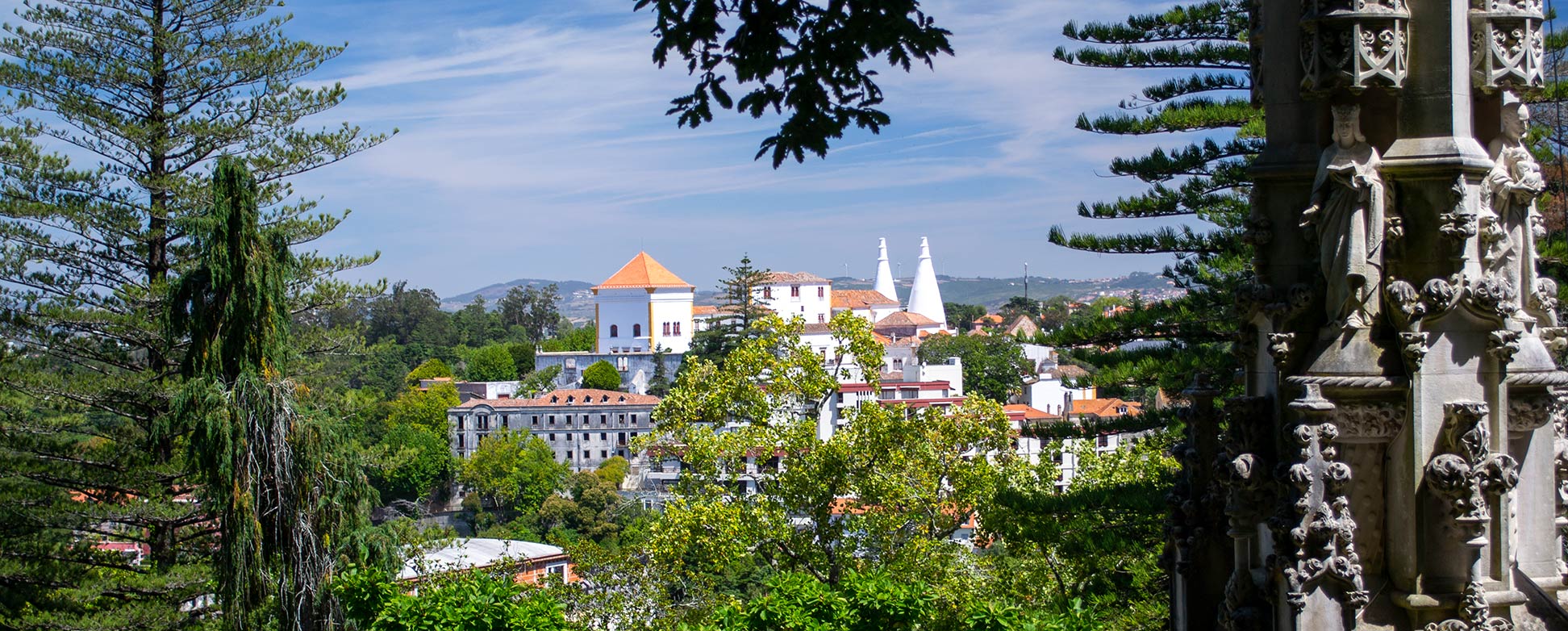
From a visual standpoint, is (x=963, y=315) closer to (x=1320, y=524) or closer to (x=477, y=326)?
(x=477, y=326)

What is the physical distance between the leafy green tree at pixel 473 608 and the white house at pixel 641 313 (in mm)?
87061

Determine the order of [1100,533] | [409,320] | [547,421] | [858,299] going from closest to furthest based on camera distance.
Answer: [1100,533] → [547,421] → [409,320] → [858,299]

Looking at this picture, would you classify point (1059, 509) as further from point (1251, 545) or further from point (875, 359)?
point (1251, 545)

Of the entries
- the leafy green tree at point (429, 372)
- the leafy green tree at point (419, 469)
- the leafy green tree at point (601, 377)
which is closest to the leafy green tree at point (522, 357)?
the leafy green tree at point (429, 372)

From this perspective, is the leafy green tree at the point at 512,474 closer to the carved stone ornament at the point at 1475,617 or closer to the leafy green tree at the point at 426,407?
the leafy green tree at the point at 426,407

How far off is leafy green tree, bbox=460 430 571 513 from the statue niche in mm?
53926

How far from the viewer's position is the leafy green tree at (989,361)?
65.2m

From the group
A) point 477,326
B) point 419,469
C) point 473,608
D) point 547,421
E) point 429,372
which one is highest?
point 477,326

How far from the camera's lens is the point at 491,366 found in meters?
89.7

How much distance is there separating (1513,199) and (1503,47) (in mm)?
295

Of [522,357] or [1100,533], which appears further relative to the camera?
[522,357]

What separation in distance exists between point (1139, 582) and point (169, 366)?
Answer: 427 inches

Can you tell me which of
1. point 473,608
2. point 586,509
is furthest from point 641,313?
point 473,608

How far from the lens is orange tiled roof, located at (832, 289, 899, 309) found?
106375 mm
